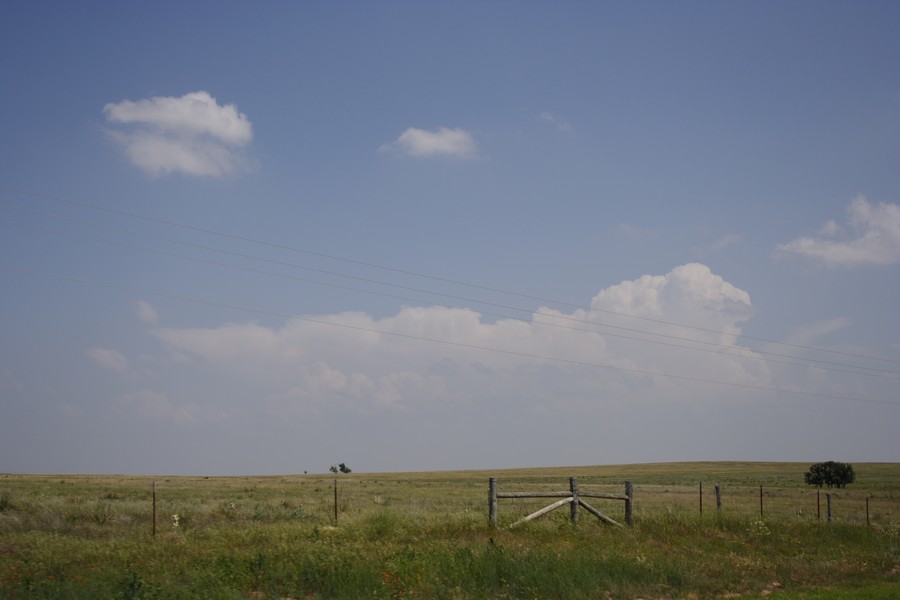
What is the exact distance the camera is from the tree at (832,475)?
62031 mm

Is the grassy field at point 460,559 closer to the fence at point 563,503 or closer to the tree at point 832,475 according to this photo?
the fence at point 563,503

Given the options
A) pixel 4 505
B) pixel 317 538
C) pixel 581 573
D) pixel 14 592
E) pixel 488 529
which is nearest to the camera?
pixel 14 592

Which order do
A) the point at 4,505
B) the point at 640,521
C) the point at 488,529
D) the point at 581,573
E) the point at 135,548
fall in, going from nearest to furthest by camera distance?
the point at 581,573
the point at 135,548
the point at 488,529
the point at 640,521
the point at 4,505

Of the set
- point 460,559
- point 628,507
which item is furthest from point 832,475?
point 460,559

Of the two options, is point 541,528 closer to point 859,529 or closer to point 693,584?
point 693,584

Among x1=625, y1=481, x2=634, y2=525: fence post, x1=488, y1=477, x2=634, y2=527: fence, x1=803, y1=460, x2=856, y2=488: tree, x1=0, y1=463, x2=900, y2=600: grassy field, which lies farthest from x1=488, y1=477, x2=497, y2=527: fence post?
x1=803, y1=460, x2=856, y2=488: tree

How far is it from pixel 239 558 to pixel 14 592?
4129 mm

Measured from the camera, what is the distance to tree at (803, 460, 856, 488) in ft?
204

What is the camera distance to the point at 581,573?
14.6 m

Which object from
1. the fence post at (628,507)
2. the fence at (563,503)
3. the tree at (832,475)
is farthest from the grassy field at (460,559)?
the tree at (832,475)

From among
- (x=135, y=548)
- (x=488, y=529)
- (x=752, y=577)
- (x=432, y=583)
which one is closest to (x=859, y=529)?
(x=752, y=577)

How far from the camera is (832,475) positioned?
62.3m

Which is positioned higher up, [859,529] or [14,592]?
[14,592]

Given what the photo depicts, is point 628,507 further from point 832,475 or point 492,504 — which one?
point 832,475
